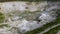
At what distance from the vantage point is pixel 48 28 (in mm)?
1219

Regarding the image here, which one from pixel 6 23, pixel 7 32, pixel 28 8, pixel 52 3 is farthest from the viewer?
pixel 52 3

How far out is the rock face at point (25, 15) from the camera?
1226 mm

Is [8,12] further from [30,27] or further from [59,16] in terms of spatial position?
[59,16]

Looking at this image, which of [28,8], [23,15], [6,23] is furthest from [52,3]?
[6,23]

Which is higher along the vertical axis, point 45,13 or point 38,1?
point 38,1

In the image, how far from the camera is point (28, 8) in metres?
1.63

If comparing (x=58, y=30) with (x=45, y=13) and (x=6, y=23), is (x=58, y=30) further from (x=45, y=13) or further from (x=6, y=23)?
(x=6, y=23)

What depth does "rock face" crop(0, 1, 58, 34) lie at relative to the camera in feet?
4.02

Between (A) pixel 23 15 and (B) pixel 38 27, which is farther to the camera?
(A) pixel 23 15

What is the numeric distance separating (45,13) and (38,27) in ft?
0.94

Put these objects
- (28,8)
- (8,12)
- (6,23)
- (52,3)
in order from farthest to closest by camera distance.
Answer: (52,3), (28,8), (8,12), (6,23)

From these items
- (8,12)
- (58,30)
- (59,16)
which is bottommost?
(58,30)

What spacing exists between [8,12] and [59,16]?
1.97ft

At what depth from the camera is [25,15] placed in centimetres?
144
